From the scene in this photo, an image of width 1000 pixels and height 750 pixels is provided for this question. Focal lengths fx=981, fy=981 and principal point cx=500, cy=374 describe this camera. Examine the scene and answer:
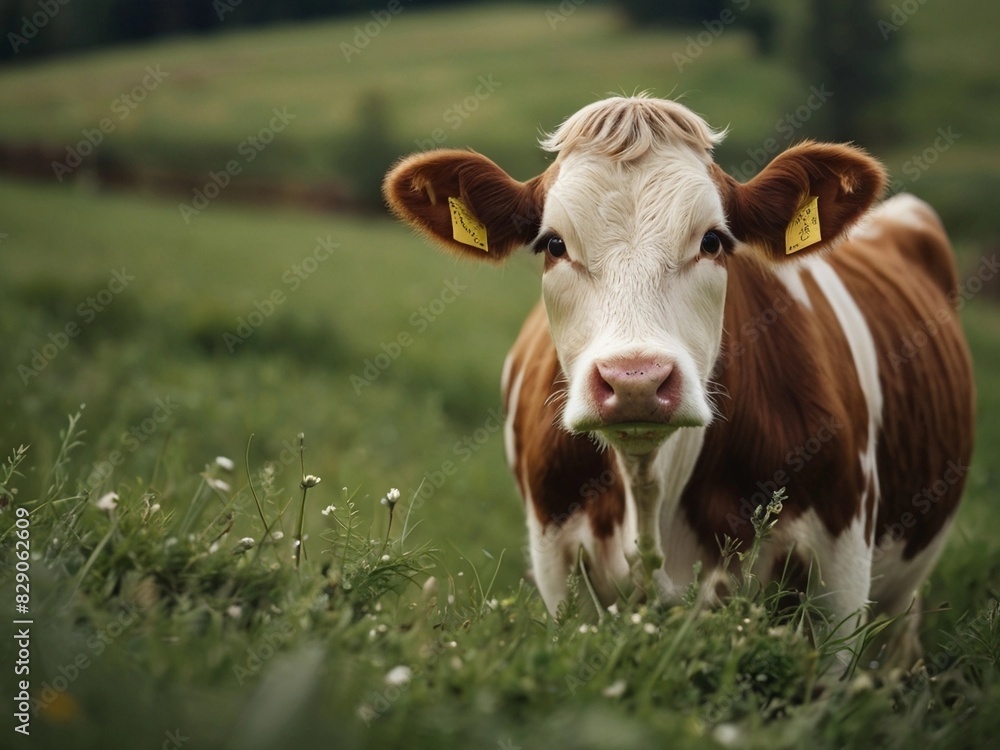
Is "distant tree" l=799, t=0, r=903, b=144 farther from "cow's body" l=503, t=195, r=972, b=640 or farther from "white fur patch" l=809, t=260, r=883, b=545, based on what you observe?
"cow's body" l=503, t=195, r=972, b=640

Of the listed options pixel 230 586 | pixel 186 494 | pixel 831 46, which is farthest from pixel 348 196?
pixel 230 586

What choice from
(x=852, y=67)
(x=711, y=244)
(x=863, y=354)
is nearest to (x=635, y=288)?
(x=711, y=244)

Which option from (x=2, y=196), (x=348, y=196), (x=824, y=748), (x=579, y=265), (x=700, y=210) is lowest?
(x=348, y=196)

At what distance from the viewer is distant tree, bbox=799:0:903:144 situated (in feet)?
108

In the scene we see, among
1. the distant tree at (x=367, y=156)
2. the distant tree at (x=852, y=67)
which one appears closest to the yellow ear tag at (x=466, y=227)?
the distant tree at (x=367, y=156)

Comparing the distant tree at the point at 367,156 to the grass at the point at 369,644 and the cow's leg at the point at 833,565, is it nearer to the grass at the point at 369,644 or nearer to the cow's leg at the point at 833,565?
the grass at the point at 369,644

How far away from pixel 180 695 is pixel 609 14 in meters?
44.4

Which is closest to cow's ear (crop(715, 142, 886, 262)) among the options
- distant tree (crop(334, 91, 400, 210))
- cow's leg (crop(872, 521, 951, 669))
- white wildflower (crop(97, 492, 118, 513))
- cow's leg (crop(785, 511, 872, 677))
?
cow's leg (crop(785, 511, 872, 677))

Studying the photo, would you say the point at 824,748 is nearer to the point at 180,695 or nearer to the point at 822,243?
the point at 180,695

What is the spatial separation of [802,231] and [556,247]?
0.92 m

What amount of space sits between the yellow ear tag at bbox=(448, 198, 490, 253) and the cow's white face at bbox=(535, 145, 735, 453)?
0.91ft

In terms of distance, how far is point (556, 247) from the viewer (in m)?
3.31

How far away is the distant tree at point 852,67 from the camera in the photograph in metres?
32.8

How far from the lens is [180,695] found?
202 cm
